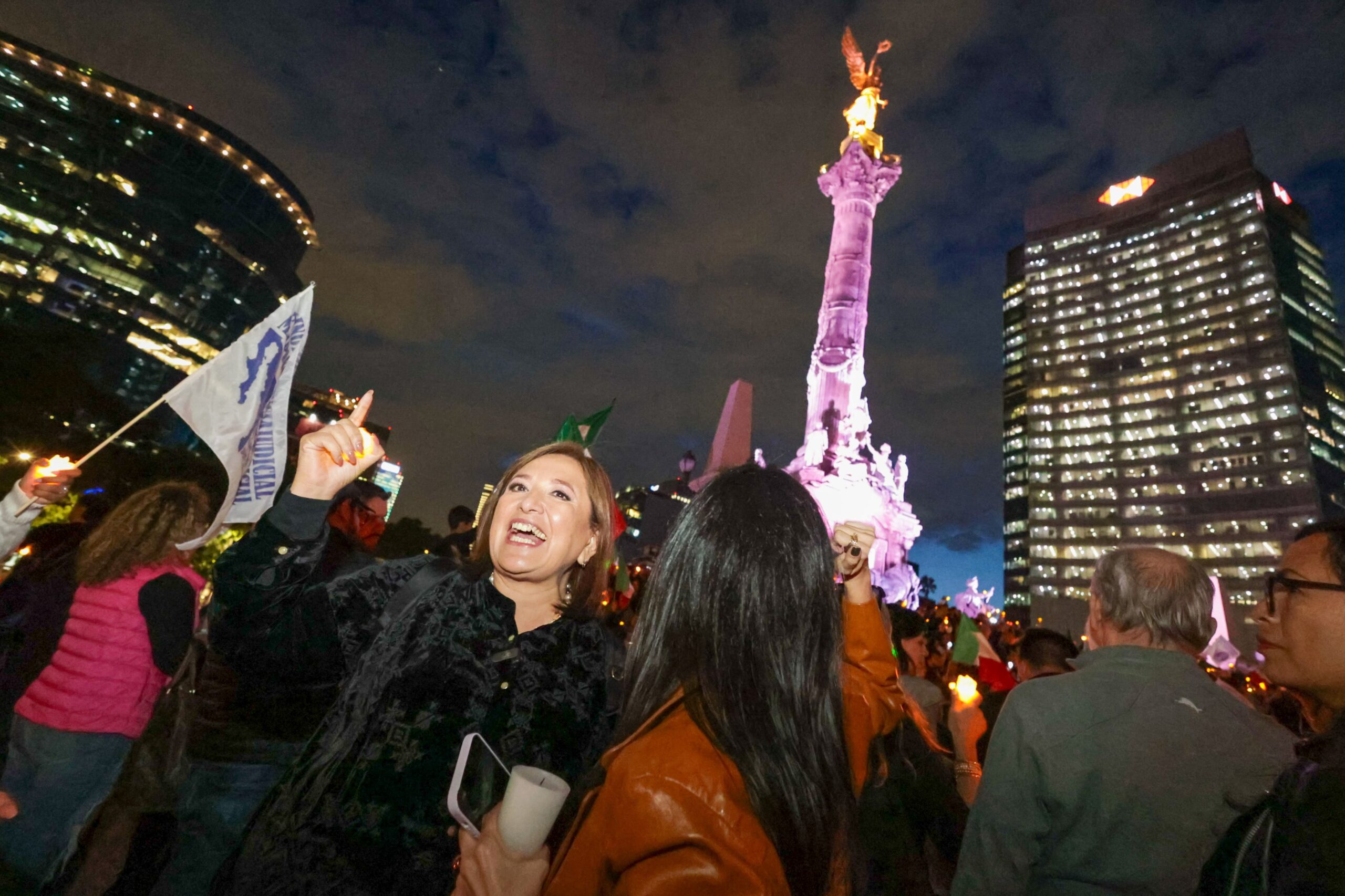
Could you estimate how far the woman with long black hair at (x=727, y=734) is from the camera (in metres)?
1.31

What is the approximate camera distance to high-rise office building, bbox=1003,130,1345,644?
72.8 metres

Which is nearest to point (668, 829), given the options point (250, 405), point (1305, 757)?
point (1305, 757)

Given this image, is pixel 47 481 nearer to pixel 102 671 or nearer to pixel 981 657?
pixel 102 671

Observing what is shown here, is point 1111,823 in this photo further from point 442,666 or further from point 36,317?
point 36,317

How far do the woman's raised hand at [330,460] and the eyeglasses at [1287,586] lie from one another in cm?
306

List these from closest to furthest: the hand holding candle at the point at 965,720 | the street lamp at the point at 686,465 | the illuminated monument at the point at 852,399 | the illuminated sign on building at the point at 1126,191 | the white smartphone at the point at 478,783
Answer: the white smartphone at the point at 478,783 → the hand holding candle at the point at 965,720 → the street lamp at the point at 686,465 → the illuminated monument at the point at 852,399 → the illuminated sign on building at the point at 1126,191

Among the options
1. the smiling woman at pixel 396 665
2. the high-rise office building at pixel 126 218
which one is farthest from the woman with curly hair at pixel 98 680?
the high-rise office building at pixel 126 218

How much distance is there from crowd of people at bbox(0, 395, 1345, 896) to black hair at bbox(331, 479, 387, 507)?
0.90m

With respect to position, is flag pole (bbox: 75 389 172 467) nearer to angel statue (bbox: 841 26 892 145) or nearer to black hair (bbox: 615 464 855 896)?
black hair (bbox: 615 464 855 896)

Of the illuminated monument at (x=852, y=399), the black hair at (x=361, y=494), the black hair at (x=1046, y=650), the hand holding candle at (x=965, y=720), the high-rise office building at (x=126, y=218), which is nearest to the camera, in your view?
the hand holding candle at (x=965, y=720)

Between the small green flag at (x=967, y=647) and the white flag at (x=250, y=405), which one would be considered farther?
the small green flag at (x=967, y=647)

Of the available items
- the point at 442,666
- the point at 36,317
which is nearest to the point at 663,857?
the point at 442,666

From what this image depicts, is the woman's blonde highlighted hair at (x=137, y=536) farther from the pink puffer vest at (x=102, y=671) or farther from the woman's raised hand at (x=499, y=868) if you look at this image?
the woman's raised hand at (x=499, y=868)

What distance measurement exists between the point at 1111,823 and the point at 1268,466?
97364 mm
